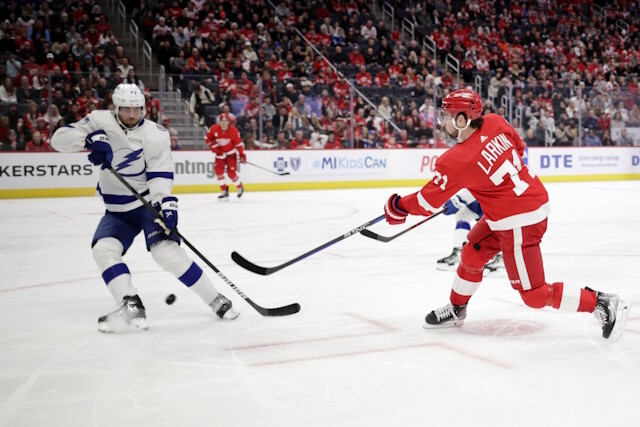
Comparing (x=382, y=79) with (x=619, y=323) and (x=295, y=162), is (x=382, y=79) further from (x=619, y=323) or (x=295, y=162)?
(x=619, y=323)

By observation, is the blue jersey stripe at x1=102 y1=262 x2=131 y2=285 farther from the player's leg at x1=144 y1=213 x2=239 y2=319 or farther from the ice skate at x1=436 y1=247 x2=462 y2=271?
the ice skate at x1=436 y1=247 x2=462 y2=271

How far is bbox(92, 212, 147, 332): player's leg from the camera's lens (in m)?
3.65

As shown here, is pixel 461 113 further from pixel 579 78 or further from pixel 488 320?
pixel 579 78

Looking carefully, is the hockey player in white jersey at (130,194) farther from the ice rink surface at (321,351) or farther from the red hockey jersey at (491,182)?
A: the red hockey jersey at (491,182)

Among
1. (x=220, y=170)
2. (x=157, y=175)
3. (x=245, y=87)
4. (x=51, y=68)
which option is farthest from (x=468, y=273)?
(x=51, y=68)

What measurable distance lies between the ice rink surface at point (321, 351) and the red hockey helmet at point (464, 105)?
998 millimetres

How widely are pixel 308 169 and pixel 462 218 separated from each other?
827 centimetres

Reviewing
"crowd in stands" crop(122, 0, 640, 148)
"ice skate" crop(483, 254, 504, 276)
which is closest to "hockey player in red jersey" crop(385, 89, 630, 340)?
"ice skate" crop(483, 254, 504, 276)

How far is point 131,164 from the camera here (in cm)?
385

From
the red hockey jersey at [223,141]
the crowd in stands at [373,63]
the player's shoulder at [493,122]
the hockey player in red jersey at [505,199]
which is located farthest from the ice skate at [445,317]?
the crowd in stands at [373,63]

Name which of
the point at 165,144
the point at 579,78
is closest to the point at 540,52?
the point at 579,78

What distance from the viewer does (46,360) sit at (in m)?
3.15

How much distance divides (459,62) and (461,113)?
50.4ft

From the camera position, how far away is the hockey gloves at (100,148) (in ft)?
12.2
